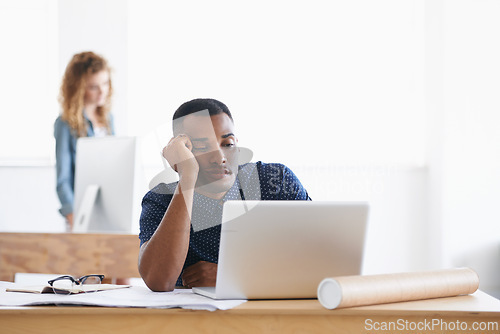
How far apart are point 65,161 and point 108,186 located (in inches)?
39.4

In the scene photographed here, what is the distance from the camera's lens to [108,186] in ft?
7.05

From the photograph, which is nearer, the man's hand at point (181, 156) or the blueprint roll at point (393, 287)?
the blueprint roll at point (393, 287)

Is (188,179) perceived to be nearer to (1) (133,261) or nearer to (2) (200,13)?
(1) (133,261)

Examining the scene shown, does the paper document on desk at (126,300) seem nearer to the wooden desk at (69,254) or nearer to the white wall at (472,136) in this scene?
the wooden desk at (69,254)

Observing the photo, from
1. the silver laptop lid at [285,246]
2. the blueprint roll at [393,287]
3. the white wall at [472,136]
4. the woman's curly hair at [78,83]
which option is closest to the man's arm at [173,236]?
the silver laptop lid at [285,246]

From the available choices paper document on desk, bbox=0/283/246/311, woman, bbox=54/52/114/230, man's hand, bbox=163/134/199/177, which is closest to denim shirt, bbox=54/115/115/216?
woman, bbox=54/52/114/230

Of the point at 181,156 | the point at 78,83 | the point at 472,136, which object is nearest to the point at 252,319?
the point at 181,156

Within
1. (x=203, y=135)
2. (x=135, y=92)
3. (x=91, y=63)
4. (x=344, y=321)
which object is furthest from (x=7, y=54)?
(x=344, y=321)

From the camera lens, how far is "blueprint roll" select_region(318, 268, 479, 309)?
943 millimetres

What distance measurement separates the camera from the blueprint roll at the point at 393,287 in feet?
3.09

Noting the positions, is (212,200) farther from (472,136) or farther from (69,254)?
(472,136)

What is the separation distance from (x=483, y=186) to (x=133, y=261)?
2570 mm

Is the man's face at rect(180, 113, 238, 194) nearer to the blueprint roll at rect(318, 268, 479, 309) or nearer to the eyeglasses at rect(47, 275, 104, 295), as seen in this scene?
the eyeglasses at rect(47, 275, 104, 295)

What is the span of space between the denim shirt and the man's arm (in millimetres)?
1741
